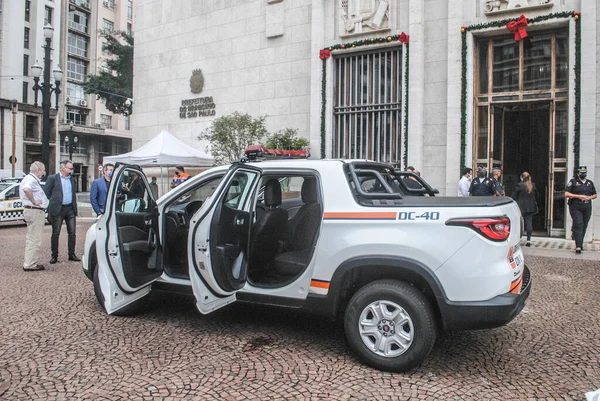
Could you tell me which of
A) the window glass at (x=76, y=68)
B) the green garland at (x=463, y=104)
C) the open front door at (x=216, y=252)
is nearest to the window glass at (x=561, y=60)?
the green garland at (x=463, y=104)

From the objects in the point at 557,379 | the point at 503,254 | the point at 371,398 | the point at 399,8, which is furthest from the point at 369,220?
the point at 399,8

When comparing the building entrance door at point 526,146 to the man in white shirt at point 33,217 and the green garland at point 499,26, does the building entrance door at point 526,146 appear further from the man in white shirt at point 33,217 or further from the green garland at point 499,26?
the man in white shirt at point 33,217

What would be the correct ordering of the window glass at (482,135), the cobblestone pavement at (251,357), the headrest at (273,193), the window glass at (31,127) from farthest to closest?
the window glass at (31,127) → the window glass at (482,135) → the headrest at (273,193) → the cobblestone pavement at (251,357)

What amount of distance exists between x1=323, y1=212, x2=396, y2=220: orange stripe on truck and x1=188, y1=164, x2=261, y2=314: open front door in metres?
0.94

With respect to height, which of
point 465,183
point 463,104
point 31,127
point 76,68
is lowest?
point 465,183

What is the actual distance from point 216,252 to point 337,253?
42.7 inches

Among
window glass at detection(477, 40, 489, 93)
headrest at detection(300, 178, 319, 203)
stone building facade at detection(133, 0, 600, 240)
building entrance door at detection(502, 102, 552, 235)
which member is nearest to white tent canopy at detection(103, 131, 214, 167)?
stone building facade at detection(133, 0, 600, 240)

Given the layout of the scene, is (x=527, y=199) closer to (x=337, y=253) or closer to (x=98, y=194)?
(x=337, y=253)

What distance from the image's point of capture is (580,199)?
10.0 meters

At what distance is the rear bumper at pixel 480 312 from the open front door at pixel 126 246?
2818 mm

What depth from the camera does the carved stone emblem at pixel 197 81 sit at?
61.8ft

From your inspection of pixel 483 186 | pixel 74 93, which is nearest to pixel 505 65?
pixel 483 186

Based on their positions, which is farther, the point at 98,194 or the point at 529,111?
the point at 529,111

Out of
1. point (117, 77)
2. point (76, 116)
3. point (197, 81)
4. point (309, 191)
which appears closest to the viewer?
point (309, 191)
